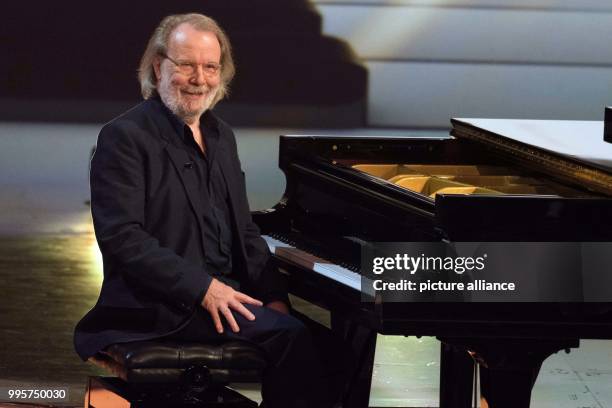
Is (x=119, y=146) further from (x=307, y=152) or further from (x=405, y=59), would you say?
(x=405, y=59)

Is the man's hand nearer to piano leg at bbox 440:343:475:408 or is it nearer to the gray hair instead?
the gray hair

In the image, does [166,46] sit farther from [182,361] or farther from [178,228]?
[182,361]

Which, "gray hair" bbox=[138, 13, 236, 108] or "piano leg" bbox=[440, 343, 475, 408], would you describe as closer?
"gray hair" bbox=[138, 13, 236, 108]

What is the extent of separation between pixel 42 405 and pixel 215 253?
3.96 ft

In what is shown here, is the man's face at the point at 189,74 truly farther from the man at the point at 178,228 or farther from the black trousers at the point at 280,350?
the black trousers at the point at 280,350

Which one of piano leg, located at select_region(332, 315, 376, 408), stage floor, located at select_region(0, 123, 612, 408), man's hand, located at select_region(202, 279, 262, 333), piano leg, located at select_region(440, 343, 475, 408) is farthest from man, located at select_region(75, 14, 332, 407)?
stage floor, located at select_region(0, 123, 612, 408)

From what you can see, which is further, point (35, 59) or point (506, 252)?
point (35, 59)

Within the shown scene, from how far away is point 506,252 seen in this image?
9.84ft

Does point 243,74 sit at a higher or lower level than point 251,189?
higher

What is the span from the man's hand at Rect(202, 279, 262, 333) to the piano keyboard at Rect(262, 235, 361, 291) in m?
0.23

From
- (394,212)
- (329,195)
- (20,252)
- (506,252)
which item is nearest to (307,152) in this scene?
(329,195)

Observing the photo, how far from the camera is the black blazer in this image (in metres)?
3.15

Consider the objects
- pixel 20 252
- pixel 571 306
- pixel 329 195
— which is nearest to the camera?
pixel 571 306

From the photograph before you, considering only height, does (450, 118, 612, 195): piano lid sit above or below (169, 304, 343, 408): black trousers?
above
